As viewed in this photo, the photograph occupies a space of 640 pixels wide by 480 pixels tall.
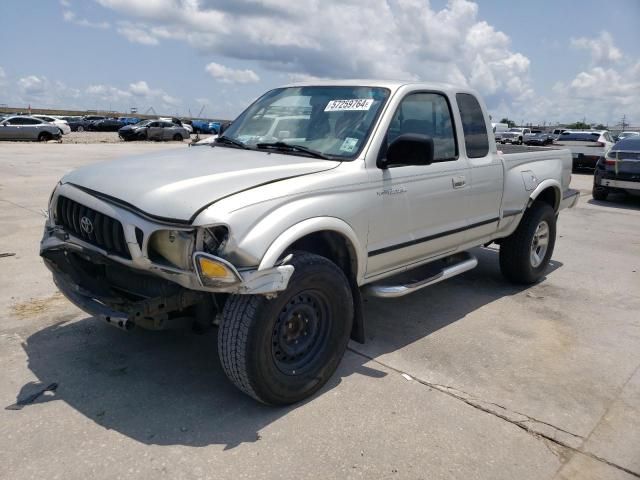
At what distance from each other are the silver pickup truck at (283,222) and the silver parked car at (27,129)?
2928 centimetres

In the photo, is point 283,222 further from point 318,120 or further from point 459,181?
point 459,181

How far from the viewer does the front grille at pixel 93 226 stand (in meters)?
3.08

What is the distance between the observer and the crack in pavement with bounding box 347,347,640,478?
297 centimetres

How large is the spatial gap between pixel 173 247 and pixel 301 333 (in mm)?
968

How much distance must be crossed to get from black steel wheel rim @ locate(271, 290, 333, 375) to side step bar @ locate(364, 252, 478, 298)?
1.92 ft

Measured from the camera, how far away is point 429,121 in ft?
14.3

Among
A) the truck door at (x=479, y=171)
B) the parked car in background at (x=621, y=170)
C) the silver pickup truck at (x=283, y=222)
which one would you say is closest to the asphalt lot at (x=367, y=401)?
the silver pickup truck at (x=283, y=222)

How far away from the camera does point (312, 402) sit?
11.0ft

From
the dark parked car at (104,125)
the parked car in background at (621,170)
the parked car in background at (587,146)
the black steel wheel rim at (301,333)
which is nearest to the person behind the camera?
the black steel wheel rim at (301,333)

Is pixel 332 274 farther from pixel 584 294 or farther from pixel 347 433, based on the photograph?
pixel 584 294

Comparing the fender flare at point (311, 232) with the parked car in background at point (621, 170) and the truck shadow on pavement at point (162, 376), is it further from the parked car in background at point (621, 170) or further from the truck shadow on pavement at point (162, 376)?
the parked car in background at point (621, 170)

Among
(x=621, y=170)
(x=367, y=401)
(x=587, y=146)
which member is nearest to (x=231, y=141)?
(x=367, y=401)

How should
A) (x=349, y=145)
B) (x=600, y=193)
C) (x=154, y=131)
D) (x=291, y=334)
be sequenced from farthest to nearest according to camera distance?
(x=154, y=131)
(x=600, y=193)
(x=349, y=145)
(x=291, y=334)

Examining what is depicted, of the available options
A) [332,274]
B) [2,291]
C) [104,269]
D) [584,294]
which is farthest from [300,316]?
[584,294]
